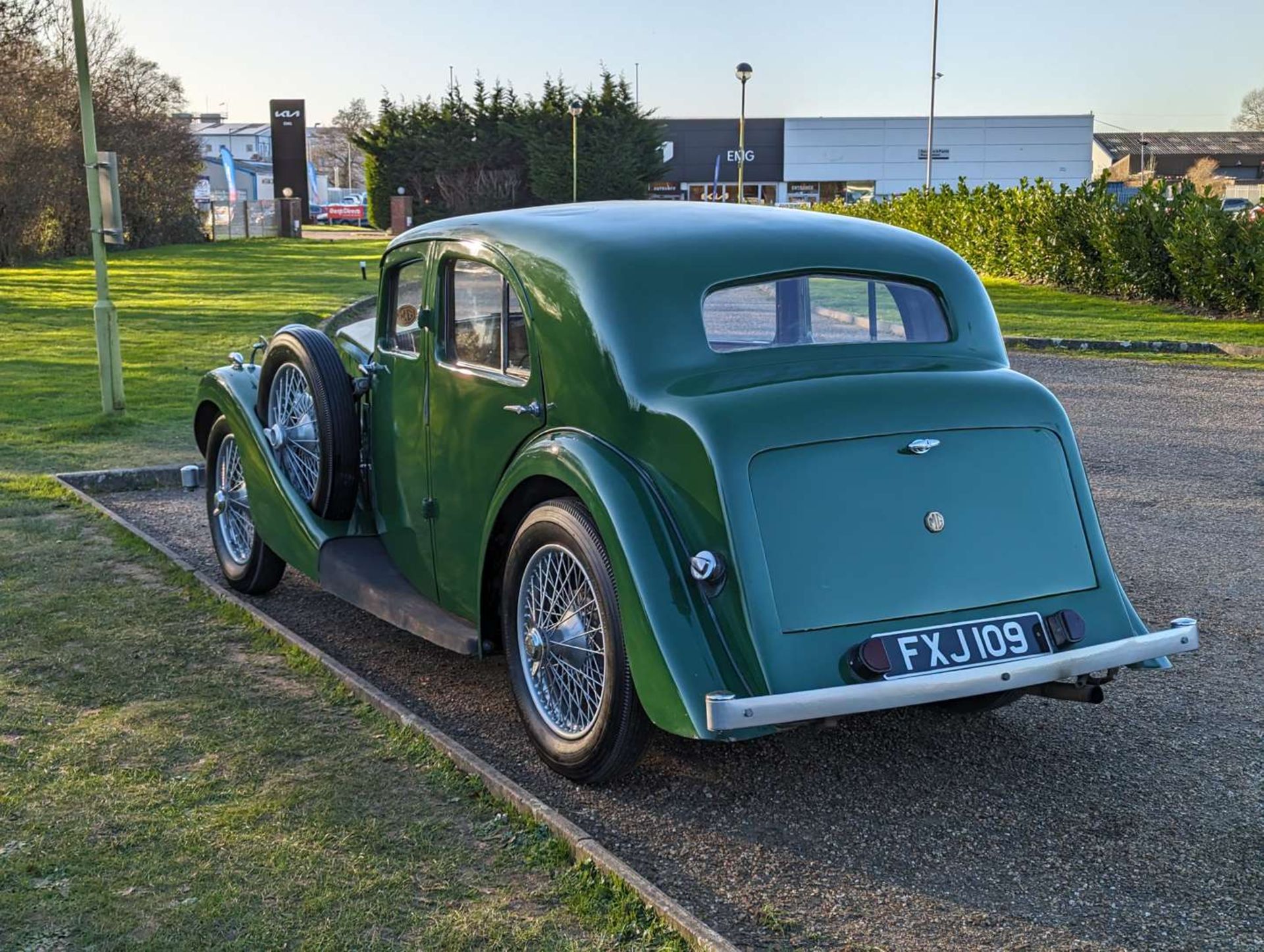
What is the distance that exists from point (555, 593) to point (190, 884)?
1.36 metres

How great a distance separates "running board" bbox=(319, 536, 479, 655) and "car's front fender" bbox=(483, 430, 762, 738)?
99 cm

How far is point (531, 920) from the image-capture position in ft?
10.5

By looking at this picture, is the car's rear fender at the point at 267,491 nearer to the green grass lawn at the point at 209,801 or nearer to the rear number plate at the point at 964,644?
the green grass lawn at the point at 209,801

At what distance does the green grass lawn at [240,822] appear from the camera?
125 inches

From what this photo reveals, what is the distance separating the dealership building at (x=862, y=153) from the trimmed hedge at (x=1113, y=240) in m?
41.8

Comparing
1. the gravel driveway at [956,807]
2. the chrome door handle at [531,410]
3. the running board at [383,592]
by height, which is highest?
the chrome door handle at [531,410]

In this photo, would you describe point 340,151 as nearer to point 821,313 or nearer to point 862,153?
point 862,153

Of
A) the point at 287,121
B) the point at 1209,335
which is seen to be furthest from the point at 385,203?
the point at 1209,335

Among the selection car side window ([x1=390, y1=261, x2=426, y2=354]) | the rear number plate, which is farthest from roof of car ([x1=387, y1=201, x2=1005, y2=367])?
the rear number plate

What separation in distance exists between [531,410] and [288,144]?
65913 millimetres

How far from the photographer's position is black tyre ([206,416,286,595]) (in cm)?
614

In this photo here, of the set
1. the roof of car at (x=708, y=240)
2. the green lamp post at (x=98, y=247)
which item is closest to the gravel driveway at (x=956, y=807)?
the roof of car at (x=708, y=240)

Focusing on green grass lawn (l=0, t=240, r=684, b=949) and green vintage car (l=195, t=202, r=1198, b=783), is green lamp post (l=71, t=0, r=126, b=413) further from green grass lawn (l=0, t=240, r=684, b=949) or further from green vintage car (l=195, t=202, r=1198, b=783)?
green vintage car (l=195, t=202, r=1198, b=783)

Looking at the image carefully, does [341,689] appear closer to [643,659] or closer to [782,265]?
[643,659]
